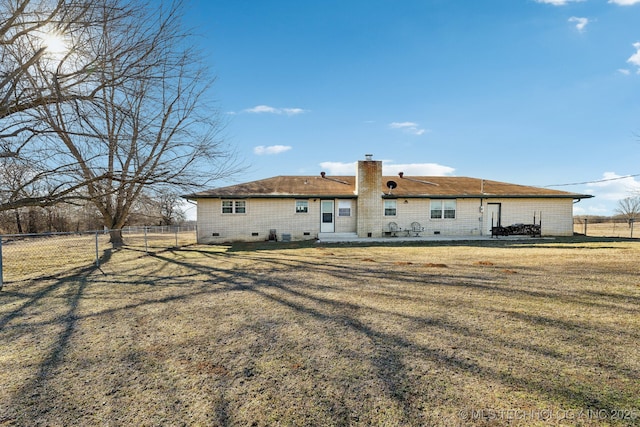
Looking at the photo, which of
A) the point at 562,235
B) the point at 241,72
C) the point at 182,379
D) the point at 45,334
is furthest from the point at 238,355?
the point at 562,235

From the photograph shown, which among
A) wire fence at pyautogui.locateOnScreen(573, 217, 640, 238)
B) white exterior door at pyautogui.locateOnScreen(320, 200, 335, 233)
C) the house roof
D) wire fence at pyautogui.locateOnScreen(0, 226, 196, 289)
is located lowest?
wire fence at pyautogui.locateOnScreen(0, 226, 196, 289)

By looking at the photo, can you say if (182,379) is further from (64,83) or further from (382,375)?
(64,83)

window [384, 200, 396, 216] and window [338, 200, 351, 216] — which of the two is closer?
window [338, 200, 351, 216]

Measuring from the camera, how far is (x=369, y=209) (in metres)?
17.4

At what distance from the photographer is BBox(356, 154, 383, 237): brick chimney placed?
56.5ft

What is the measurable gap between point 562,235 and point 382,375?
2114 cm

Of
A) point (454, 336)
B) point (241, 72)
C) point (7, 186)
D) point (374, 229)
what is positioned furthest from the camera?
point (374, 229)

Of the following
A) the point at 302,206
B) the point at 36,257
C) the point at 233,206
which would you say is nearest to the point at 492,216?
the point at 302,206

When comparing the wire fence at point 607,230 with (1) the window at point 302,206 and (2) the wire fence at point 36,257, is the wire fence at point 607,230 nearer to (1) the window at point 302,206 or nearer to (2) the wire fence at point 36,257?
(1) the window at point 302,206

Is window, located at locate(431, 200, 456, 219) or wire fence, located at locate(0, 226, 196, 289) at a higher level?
window, located at locate(431, 200, 456, 219)

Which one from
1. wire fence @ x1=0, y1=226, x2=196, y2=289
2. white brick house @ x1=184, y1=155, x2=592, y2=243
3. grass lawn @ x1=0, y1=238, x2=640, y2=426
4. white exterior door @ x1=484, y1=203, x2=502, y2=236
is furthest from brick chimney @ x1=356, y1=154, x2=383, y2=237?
wire fence @ x1=0, y1=226, x2=196, y2=289

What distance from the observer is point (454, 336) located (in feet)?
12.4

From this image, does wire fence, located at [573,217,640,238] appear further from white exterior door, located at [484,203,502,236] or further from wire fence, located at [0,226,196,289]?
wire fence, located at [0,226,196,289]

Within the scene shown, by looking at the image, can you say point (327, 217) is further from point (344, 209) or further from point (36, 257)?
point (36, 257)
